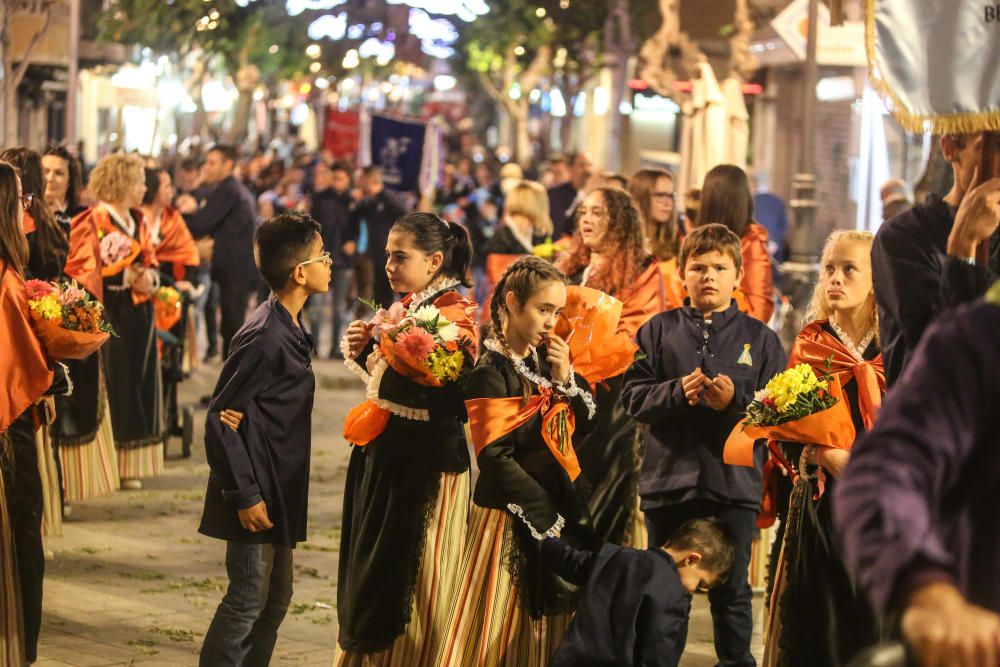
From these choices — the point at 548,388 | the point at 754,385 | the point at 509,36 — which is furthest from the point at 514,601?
the point at 509,36

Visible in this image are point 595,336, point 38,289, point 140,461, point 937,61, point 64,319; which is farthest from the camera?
point 140,461

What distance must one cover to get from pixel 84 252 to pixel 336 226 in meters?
10.6

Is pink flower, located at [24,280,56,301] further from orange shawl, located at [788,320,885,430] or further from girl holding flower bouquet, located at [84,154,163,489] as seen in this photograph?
girl holding flower bouquet, located at [84,154,163,489]

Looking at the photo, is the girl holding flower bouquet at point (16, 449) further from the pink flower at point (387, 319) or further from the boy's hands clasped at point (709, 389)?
the boy's hands clasped at point (709, 389)

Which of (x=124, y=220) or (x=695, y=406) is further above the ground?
(x=124, y=220)

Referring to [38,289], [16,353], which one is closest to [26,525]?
[16,353]

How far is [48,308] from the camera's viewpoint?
6.75 meters

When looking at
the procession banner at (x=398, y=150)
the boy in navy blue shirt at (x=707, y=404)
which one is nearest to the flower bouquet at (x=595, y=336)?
the boy in navy blue shirt at (x=707, y=404)

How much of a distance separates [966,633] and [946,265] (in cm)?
200

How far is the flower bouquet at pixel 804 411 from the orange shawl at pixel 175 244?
302 inches

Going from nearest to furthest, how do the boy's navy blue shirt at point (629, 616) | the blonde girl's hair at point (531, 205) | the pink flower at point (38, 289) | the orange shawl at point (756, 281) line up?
the boy's navy blue shirt at point (629, 616) < the pink flower at point (38, 289) < the orange shawl at point (756, 281) < the blonde girl's hair at point (531, 205)

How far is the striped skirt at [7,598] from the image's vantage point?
6457mm

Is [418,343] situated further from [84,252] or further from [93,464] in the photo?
[93,464]

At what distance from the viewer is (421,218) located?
684cm
